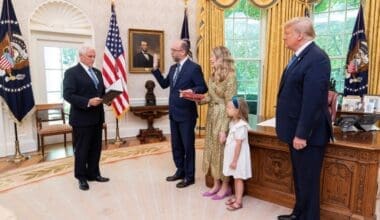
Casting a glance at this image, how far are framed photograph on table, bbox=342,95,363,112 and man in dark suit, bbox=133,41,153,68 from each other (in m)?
3.48

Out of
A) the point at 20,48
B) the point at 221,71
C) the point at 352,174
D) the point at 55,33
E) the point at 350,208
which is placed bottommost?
the point at 350,208

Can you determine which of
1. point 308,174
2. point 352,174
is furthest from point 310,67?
point 352,174

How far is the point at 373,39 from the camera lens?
15.5 ft

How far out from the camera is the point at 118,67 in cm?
495

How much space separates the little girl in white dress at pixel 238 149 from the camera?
8.47ft

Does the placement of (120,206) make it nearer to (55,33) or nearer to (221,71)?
(221,71)

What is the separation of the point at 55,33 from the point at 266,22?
391 centimetres

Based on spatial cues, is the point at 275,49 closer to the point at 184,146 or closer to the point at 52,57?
the point at 184,146

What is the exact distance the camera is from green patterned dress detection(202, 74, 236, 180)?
8.97ft

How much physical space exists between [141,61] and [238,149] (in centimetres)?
363

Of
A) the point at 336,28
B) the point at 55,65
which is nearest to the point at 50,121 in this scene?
the point at 55,65

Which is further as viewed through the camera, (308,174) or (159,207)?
(159,207)

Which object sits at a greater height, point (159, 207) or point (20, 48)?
point (20, 48)

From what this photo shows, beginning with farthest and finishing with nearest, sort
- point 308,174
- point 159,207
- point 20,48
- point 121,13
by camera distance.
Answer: point 121,13 < point 20,48 < point 159,207 < point 308,174
